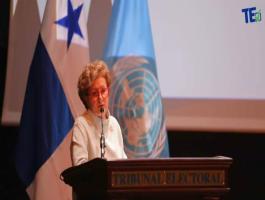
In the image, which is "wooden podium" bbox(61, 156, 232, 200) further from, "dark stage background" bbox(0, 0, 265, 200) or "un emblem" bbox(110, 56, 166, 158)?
"dark stage background" bbox(0, 0, 265, 200)

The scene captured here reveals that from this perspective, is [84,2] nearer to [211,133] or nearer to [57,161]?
[57,161]

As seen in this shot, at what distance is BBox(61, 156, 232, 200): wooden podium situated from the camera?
85.4 inches

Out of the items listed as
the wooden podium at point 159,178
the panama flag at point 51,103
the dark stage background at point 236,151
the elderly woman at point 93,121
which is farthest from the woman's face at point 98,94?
the dark stage background at point 236,151

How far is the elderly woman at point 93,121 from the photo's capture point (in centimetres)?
262

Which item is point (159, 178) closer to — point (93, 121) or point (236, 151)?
point (93, 121)

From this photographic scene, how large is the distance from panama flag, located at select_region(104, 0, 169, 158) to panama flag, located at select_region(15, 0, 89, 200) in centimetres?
23

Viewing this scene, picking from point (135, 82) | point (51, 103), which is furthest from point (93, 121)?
point (135, 82)

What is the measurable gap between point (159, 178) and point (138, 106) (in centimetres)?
170

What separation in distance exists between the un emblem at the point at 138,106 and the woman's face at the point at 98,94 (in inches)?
45.4

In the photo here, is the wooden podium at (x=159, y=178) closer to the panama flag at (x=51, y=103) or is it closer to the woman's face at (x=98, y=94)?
the woman's face at (x=98, y=94)

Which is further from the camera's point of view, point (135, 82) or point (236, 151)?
point (236, 151)

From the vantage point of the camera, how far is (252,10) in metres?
4.34

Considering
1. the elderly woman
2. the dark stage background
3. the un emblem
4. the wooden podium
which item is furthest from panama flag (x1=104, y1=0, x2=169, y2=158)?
the wooden podium

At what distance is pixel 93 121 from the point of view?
271 cm
